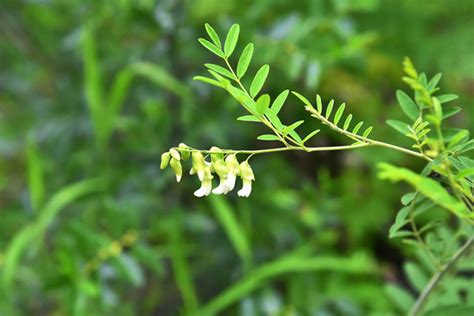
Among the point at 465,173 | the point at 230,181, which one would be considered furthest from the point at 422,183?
the point at 230,181

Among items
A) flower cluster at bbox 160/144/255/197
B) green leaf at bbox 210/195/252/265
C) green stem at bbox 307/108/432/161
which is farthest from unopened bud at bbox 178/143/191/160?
green leaf at bbox 210/195/252/265

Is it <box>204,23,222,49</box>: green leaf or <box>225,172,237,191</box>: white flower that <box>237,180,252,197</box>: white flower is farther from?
<box>204,23,222,49</box>: green leaf

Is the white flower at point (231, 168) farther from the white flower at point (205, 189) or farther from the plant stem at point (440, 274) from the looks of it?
the plant stem at point (440, 274)

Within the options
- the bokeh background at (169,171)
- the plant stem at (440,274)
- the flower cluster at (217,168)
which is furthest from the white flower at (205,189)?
the bokeh background at (169,171)

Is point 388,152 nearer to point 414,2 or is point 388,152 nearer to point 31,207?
point 414,2

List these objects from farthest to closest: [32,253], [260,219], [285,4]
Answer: [285,4], [260,219], [32,253]

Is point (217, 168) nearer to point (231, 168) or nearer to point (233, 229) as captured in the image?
point (231, 168)

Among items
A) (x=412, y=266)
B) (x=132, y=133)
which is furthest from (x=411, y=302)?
(x=132, y=133)
